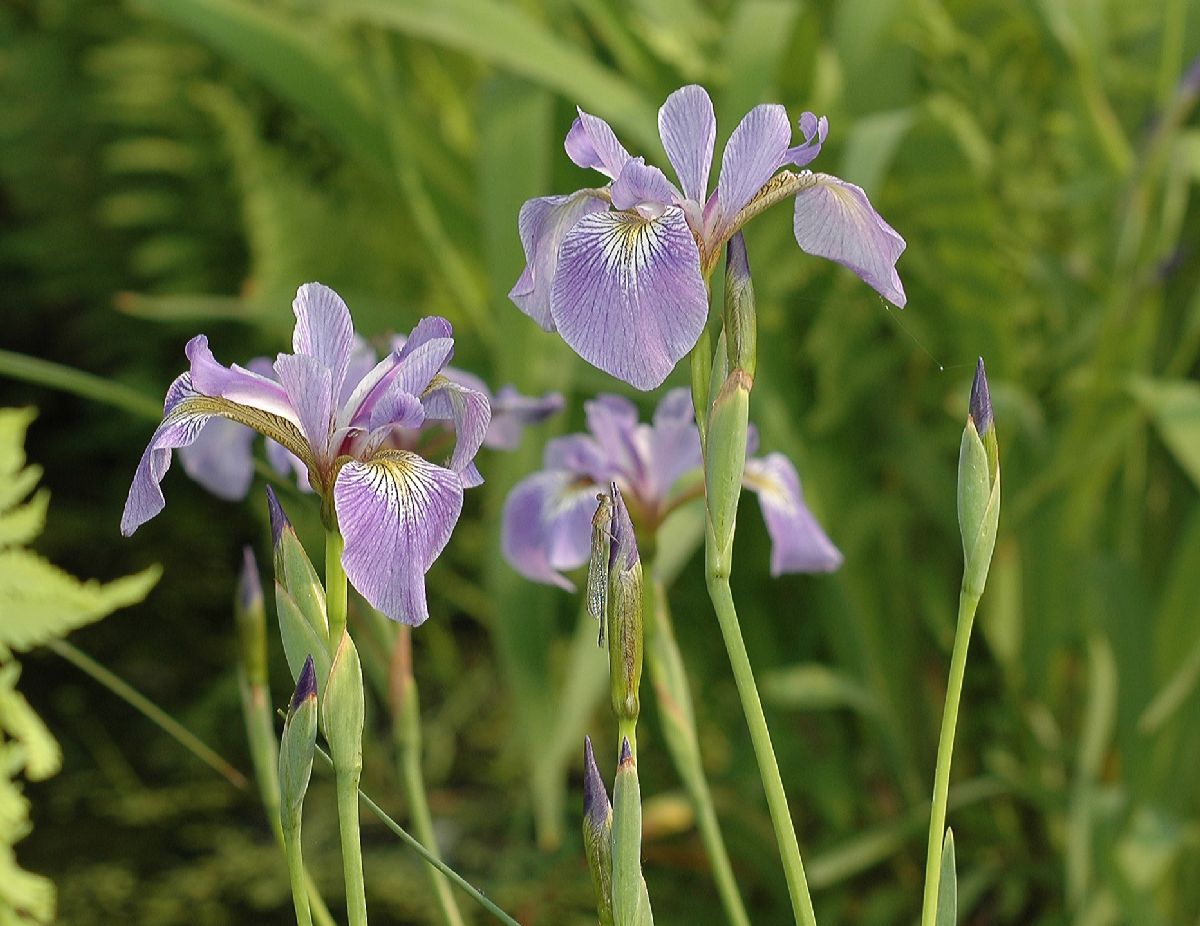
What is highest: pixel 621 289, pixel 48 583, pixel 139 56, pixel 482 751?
pixel 621 289

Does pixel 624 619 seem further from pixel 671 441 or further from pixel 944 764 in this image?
pixel 671 441

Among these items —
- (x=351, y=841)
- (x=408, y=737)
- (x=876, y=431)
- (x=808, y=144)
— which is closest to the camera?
(x=351, y=841)

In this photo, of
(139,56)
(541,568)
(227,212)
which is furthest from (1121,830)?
(139,56)

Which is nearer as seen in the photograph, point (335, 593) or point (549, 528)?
point (335, 593)

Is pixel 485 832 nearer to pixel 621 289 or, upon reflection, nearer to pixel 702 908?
pixel 702 908

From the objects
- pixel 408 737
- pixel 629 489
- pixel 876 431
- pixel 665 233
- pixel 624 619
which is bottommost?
pixel 876 431

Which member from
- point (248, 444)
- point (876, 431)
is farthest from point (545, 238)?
point (876, 431)

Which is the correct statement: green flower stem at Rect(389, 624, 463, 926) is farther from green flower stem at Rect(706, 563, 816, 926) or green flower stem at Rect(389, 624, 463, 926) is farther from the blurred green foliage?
the blurred green foliage

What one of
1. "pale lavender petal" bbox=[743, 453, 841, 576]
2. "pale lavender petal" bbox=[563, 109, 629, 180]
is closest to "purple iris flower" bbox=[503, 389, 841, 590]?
"pale lavender petal" bbox=[743, 453, 841, 576]
